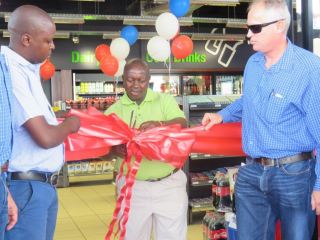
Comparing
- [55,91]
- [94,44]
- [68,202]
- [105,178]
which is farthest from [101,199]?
[94,44]

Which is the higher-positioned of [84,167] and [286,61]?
[286,61]

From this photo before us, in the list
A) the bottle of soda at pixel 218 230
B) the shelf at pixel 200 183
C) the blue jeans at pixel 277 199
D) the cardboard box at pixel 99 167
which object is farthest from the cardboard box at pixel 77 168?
the blue jeans at pixel 277 199

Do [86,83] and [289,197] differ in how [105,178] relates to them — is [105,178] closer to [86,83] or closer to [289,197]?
[86,83]

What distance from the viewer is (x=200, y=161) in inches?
263

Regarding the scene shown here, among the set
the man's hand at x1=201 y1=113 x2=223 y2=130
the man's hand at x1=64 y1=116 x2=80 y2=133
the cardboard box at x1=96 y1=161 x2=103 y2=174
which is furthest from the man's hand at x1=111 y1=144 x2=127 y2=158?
the cardboard box at x1=96 y1=161 x2=103 y2=174

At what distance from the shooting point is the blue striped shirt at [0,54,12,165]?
1.99m

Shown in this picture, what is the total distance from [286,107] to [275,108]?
0.06 meters

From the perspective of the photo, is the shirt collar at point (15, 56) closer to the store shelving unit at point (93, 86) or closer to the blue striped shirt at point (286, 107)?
the blue striped shirt at point (286, 107)

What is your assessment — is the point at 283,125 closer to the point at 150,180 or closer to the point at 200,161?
the point at 150,180

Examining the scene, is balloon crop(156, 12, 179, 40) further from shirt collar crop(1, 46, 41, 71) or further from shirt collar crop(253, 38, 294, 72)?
shirt collar crop(1, 46, 41, 71)

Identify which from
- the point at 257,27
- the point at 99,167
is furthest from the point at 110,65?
the point at 257,27

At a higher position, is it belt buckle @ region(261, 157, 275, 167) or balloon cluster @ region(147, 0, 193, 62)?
balloon cluster @ region(147, 0, 193, 62)

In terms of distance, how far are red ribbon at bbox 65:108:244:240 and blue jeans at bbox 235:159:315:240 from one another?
0.72 metres

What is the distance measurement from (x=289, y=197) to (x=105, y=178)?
28.6 ft
